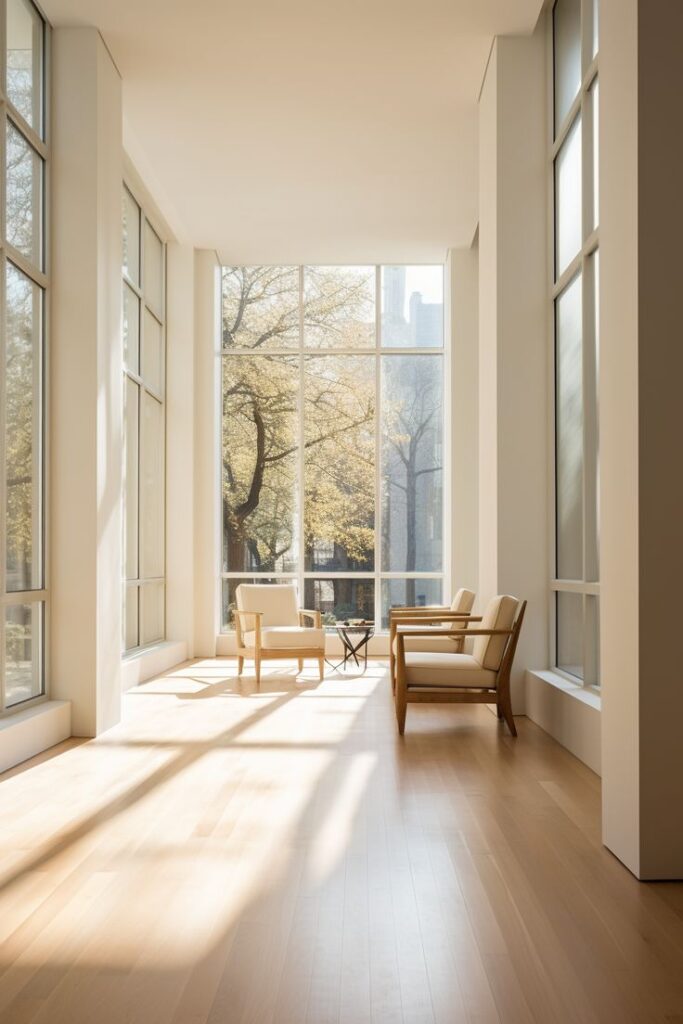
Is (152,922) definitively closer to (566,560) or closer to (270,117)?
(566,560)

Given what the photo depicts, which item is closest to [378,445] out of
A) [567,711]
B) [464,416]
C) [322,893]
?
[464,416]

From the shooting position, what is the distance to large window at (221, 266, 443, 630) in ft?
40.1

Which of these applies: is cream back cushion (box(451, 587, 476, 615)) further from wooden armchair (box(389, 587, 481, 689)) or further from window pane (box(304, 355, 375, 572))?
window pane (box(304, 355, 375, 572))

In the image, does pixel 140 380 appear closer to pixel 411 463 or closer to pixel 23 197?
pixel 411 463

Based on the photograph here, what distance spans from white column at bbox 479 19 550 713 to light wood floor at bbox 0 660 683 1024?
140cm

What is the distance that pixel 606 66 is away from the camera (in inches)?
151

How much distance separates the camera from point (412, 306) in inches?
491

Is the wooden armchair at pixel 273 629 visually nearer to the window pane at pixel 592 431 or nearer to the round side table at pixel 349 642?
the round side table at pixel 349 642

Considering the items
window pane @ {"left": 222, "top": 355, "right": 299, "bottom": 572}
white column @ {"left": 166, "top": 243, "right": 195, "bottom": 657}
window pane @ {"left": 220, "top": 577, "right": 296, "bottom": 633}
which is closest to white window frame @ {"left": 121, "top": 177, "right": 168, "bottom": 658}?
white column @ {"left": 166, "top": 243, "right": 195, "bottom": 657}

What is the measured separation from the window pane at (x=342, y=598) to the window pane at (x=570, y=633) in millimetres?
5551

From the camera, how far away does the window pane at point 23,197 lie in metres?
5.82

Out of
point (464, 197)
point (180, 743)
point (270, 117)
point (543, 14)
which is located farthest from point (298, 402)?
point (180, 743)

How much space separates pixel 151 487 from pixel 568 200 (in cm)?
583

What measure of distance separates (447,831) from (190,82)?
6.08m
